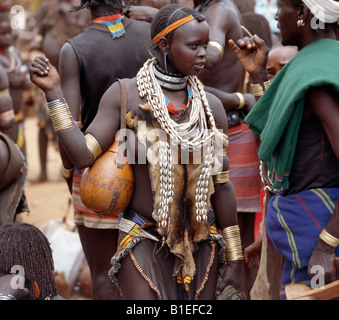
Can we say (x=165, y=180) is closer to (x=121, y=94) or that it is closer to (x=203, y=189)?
(x=203, y=189)

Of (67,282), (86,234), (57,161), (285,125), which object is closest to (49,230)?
(67,282)

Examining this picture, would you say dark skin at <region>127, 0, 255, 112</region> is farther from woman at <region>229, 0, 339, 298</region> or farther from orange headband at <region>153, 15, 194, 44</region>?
woman at <region>229, 0, 339, 298</region>

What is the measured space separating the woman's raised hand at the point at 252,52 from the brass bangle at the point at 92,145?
3.46ft

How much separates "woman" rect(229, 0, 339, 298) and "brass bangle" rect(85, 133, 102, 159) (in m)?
0.89

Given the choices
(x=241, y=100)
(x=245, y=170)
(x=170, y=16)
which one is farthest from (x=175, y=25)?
(x=245, y=170)

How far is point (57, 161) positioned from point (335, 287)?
12.3m

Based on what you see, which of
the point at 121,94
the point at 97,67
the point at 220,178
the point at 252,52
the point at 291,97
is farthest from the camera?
the point at 97,67

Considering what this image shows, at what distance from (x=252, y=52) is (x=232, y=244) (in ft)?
3.86

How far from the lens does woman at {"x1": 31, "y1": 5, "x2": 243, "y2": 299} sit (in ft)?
10.6

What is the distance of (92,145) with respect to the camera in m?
3.25

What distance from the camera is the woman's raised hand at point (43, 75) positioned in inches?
126

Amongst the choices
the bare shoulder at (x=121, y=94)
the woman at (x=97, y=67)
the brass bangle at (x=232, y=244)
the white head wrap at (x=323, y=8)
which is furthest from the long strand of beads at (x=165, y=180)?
the woman at (x=97, y=67)

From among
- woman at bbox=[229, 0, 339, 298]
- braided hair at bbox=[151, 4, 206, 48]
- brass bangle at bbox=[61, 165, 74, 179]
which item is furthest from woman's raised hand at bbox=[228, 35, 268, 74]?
brass bangle at bbox=[61, 165, 74, 179]

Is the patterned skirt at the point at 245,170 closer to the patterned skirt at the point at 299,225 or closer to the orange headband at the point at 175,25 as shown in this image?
the orange headband at the point at 175,25
